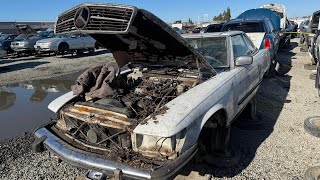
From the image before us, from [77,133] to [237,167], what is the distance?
78.6 inches

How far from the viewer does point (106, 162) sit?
274 centimetres

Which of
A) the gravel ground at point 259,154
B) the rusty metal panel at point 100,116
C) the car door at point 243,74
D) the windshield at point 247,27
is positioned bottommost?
the gravel ground at point 259,154

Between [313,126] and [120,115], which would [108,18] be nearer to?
[120,115]

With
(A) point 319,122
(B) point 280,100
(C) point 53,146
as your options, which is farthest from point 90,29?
(B) point 280,100

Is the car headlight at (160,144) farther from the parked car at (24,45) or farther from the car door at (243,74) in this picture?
the parked car at (24,45)

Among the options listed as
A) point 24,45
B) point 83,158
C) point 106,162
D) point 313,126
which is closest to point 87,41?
point 24,45

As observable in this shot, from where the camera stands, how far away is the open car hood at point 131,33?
3.18 metres

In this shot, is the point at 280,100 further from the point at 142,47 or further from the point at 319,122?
the point at 142,47

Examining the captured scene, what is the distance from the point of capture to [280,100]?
21.5ft

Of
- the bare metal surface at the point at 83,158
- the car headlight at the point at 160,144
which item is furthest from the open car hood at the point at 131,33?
the bare metal surface at the point at 83,158

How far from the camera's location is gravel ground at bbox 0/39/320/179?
3615mm

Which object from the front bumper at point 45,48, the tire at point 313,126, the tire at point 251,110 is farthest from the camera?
the front bumper at point 45,48

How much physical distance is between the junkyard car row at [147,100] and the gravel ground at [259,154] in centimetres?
26

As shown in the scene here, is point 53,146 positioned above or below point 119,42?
below
